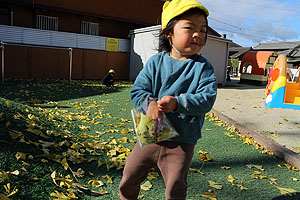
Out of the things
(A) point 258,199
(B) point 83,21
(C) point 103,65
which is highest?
(B) point 83,21

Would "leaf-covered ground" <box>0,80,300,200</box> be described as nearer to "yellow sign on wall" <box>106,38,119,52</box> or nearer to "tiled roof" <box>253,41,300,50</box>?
"yellow sign on wall" <box>106,38,119,52</box>

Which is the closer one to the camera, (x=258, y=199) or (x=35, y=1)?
(x=258, y=199)

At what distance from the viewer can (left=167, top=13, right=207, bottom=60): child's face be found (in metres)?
1.50

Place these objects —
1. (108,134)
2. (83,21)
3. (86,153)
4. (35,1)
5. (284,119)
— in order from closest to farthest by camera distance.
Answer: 1. (86,153)
2. (108,134)
3. (284,119)
4. (35,1)
5. (83,21)

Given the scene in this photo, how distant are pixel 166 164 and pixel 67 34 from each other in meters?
15.7

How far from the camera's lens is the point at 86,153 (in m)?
3.04

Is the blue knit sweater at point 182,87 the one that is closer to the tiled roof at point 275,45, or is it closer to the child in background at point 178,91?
the child in background at point 178,91

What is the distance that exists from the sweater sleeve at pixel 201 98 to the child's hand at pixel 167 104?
0.09 ft

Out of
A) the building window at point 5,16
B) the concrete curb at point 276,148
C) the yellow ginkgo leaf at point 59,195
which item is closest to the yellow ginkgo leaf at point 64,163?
the yellow ginkgo leaf at point 59,195

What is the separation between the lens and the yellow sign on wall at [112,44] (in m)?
17.0

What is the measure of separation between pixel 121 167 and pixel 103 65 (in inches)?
585

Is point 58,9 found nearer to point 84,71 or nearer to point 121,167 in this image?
point 84,71

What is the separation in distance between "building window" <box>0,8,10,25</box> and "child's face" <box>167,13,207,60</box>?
16.3m

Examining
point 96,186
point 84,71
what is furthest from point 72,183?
point 84,71
